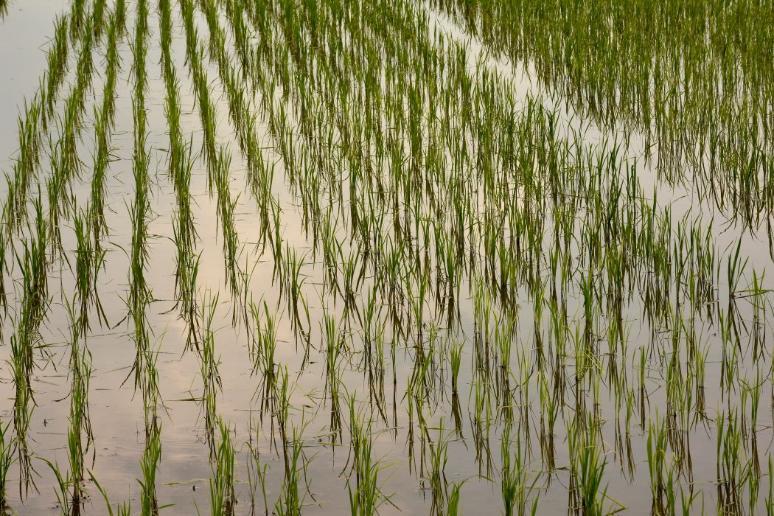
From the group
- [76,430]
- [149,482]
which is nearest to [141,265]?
[76,430]

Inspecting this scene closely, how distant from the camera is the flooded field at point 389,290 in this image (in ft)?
7.61

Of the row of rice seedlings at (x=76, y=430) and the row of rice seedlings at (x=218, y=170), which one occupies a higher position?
the row of rice seedlings at (x=218, y=170)

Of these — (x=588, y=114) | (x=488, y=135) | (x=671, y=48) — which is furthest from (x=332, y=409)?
(x=671, y=48)

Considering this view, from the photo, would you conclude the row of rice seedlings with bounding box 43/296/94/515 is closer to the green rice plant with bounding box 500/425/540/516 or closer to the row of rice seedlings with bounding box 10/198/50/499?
the row of rice seedlings with bounding box 10/198/50/499

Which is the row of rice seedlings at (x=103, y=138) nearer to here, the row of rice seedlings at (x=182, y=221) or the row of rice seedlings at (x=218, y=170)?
the row of rice seedlings at (x=182, y=221)

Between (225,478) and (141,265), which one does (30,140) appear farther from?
(225,478)

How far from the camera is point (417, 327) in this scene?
3084 millimetres

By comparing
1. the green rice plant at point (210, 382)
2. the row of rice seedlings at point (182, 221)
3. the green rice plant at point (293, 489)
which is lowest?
the green rice plant at point (293, 489)

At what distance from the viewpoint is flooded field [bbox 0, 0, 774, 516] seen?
2.32 metres

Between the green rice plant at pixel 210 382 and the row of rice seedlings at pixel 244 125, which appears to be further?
the row of rice seedlings at pixel 244 125

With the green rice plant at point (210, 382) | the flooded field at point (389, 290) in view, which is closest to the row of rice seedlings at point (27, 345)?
the flooded field at point (389, 290)

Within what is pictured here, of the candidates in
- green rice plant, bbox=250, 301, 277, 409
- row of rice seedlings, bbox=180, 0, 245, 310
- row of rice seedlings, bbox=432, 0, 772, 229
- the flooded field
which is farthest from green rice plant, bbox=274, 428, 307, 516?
row of rice seedlings, bbox=432, 0, 772, 229

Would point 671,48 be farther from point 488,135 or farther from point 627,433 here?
point 627,433

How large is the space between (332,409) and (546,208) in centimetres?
172
